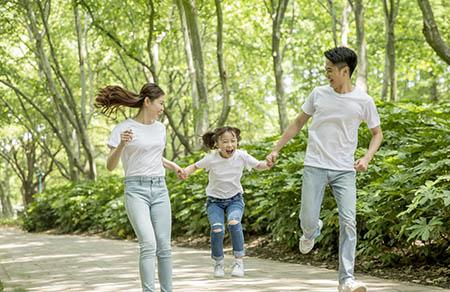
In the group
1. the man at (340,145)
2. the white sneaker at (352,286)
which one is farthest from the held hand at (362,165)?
the white sneaker at (352,286)

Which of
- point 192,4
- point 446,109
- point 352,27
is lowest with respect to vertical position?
point 446,109

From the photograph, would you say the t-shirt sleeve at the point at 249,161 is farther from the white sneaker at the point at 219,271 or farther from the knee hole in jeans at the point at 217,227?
the white sneaker at the point at 219,271

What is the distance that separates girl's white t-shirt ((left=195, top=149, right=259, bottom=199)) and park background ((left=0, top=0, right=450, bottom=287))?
1180 mm

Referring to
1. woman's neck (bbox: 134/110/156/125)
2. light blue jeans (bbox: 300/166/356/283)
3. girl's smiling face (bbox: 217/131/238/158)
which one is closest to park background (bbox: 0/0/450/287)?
light blue jeans (bbox: 300/166/356/283)

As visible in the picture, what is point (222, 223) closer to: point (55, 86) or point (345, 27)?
point (345, 27)

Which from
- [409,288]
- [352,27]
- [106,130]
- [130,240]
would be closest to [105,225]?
[130,240]

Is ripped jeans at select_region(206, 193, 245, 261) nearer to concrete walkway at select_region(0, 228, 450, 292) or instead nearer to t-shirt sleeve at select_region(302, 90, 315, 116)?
concrete walkway at select_region(0, 228, 450, 292)

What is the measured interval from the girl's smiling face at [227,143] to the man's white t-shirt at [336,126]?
205 cm

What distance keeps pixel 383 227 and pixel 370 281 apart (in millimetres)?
952

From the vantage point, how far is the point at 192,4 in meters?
16.5

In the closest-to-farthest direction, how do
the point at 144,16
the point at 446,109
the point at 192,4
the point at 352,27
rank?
the point at 446,109 → the point at 192,4 → the point at 144,16 → the point at 352,27

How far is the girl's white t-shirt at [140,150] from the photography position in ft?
19.4

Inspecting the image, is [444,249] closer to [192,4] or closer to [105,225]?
[192,4]

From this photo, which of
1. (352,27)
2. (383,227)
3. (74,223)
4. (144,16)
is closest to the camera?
(383,227)
